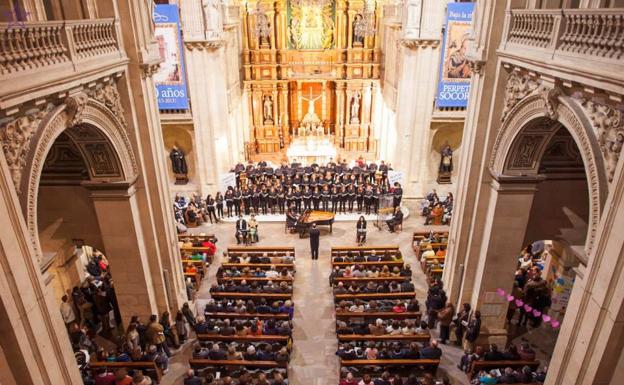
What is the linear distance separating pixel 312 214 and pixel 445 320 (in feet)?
24.4

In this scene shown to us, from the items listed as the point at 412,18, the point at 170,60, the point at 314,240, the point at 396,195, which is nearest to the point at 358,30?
the point at 412,18

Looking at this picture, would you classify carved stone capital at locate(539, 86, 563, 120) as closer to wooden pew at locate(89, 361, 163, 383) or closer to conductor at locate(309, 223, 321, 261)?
conductor at locate(309, 223, 321, 261)

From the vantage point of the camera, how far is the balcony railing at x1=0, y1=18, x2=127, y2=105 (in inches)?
235

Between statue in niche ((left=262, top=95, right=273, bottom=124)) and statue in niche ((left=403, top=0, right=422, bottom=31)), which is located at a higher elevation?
statue in niche ((left=403, top=0, right=422, bottom=31))

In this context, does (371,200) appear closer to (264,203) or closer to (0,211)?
(264,203)

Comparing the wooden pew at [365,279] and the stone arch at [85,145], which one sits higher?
the stone arch at [85,145]

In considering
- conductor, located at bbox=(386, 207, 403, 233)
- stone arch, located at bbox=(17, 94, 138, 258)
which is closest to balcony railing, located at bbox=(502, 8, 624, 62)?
stone arch, located at bbox=(17, 94, 138, 258)

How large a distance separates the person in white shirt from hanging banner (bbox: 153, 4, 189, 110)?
8999 millimetres

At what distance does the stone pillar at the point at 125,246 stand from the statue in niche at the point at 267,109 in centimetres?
1708

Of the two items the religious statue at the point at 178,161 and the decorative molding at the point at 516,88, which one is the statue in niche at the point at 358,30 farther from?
the decorative molding at the point at 516,88

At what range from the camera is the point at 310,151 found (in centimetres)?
2436

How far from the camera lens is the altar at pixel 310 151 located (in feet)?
79.4

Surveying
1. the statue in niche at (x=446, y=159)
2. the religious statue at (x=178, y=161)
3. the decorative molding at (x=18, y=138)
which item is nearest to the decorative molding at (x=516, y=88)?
the decorative molding at (x=18, y=138)

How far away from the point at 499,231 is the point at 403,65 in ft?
36.0
